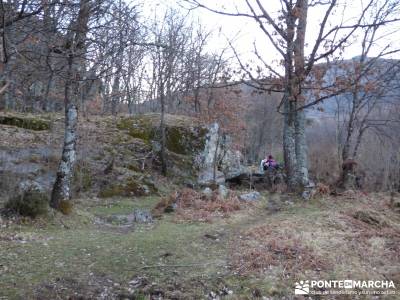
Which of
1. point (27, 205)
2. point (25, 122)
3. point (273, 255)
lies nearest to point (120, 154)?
point (25, 122)

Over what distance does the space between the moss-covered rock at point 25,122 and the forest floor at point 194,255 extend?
25.8 feet

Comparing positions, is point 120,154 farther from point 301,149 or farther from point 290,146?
point 301,149

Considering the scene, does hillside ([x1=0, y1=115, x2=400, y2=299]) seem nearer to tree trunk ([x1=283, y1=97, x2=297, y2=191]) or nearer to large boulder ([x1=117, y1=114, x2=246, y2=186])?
tree trunk ([x1=283, y1=97, x2=297, y2=191])

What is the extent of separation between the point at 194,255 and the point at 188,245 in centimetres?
60

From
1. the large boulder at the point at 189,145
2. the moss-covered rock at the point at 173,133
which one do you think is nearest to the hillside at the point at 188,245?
the large boulder at the point at 189,145

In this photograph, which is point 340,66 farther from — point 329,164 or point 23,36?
point 329,164

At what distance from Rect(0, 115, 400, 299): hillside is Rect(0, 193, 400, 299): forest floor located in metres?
0.02

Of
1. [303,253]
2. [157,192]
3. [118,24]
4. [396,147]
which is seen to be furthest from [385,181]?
[118,24]

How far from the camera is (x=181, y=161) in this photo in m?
18.7

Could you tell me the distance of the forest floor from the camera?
18.2 ft

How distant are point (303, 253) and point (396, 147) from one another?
20.7 m

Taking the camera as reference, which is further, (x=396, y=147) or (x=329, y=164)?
(x=329, y=164)

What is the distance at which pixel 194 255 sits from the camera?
274 inches

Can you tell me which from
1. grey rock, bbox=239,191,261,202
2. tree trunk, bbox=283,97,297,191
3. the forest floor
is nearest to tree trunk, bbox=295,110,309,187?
tree trunk, bbox=283,97,297,191
